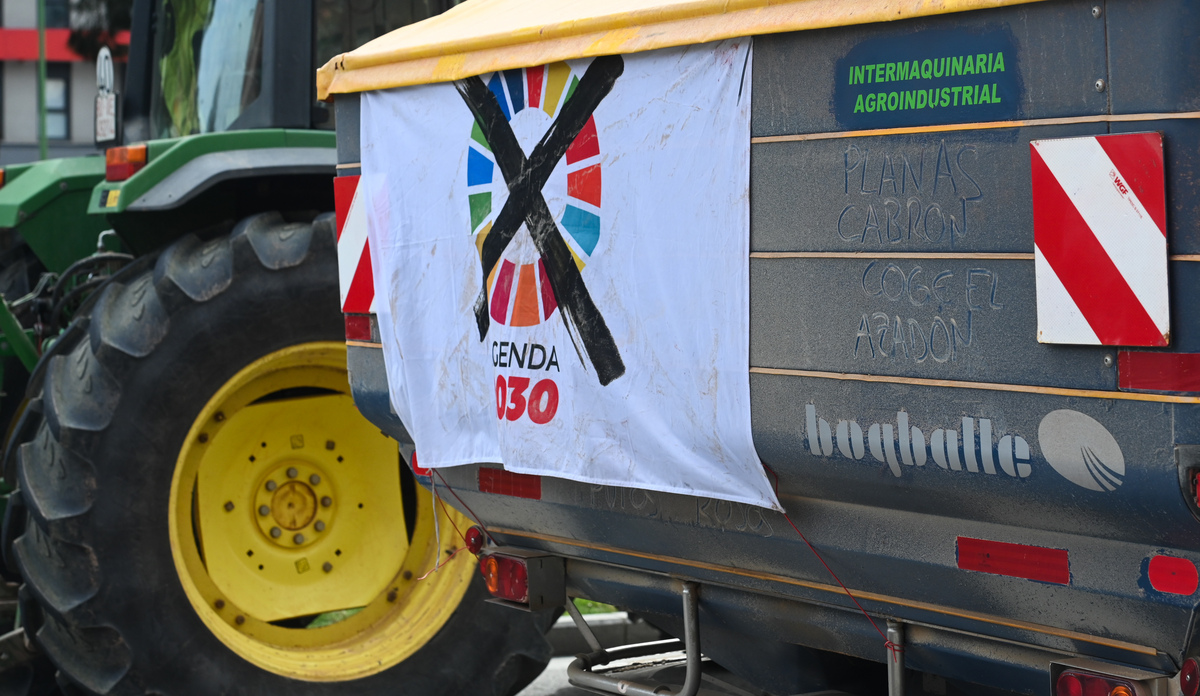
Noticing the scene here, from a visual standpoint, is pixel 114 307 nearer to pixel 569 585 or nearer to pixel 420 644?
pixel 420 644

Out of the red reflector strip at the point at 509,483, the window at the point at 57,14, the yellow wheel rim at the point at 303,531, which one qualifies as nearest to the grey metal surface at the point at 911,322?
the red reflector strip at the point at 509,483

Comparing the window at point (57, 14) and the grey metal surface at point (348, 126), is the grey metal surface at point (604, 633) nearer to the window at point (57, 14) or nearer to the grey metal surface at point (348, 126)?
the grey metal surface at point (348, 126)

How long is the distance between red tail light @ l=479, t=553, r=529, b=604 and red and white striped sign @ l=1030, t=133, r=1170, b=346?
1.80 meters

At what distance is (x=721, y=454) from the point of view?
2.90 m

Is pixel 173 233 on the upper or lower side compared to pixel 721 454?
upper

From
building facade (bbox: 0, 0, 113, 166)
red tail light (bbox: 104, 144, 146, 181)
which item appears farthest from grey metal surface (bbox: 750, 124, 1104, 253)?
building facade (bbox: 0, 0, 113, 166)

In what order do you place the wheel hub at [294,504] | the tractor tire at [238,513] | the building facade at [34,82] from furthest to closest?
the building facade at [34,82] → the wheel hub at [294,504] → the tractor tire at [238,513]

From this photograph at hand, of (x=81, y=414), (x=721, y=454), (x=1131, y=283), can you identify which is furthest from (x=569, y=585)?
(x=1131, y=283)

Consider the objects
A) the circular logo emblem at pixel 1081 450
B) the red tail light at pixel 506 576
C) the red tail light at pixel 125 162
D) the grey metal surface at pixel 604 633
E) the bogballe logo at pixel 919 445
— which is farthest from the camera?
the grey metal surface at pixel 604 633

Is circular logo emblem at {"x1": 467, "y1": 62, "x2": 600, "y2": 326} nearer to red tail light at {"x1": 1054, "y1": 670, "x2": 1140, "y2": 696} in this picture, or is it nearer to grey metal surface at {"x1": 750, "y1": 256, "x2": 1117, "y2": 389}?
grey metal surface at {"x1": 750, "y1": 256, "x2": 1117, "y2": 389}

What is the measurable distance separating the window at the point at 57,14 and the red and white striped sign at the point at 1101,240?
105 feet

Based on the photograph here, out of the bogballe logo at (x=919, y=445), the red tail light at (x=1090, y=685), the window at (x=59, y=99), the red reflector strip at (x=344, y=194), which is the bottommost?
the red tail light at (x=1090, y=685)

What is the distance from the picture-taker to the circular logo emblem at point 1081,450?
2.31 m

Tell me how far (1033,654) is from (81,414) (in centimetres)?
302
